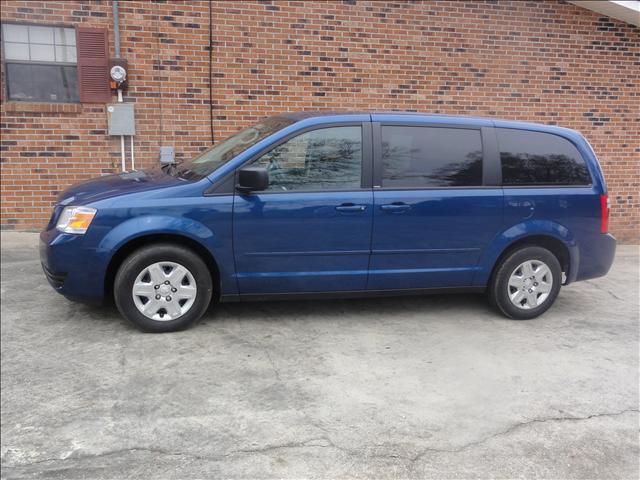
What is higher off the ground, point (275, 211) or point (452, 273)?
point (275, 211)

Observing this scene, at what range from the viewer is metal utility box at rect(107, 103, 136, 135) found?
274 inches

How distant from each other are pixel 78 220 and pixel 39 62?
12.5 ft

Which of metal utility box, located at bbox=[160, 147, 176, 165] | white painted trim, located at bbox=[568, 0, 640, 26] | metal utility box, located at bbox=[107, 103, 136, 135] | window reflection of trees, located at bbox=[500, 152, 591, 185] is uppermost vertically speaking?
white painted trim, located at bbox=[568, 0, 640, 26]

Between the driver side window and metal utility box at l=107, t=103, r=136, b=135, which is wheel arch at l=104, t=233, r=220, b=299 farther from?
metal utility box at l=107, t=103, r=136, b=135

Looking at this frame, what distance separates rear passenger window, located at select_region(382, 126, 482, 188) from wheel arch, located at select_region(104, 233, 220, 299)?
5.08 feet

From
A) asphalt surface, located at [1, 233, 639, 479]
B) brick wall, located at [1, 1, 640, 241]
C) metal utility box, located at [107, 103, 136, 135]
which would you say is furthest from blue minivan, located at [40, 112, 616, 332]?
brick wall, located at [1, 1, 640, 241]

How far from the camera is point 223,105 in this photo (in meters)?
7.30

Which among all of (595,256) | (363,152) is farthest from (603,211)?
(363,152)

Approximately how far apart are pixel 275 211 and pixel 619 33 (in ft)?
22.5

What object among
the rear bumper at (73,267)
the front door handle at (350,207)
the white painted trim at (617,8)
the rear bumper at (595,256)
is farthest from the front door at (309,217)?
the white painted trim at (617,8)

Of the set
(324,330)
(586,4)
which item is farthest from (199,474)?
(586,4)

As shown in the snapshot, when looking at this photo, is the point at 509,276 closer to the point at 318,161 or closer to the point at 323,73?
the point at 318,161

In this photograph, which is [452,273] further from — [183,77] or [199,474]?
[183,77]

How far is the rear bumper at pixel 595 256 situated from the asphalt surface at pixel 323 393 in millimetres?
447
